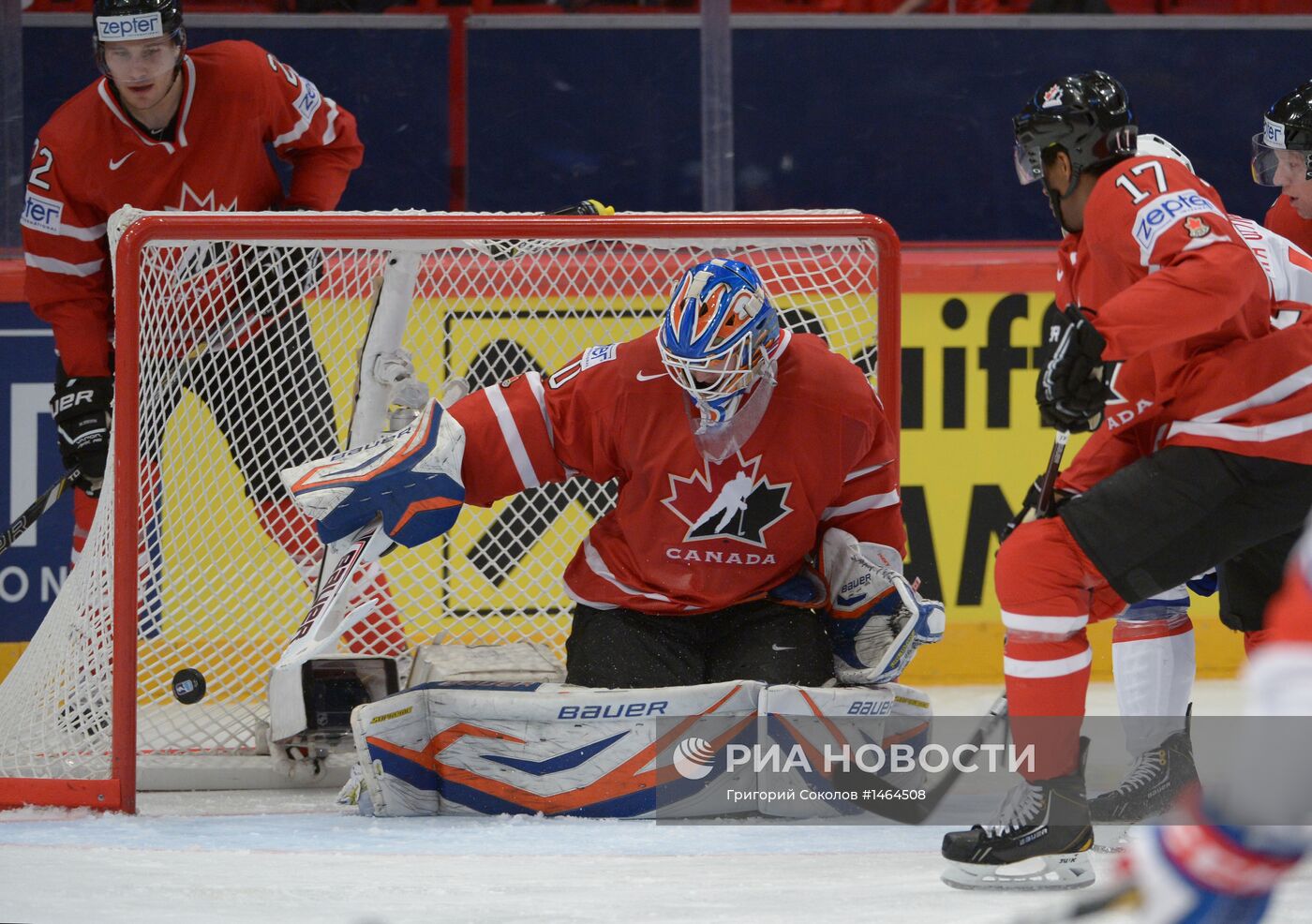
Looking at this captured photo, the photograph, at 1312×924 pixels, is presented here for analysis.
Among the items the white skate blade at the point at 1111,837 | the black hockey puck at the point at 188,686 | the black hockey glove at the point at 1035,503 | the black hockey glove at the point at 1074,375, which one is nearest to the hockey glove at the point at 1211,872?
the black hockey glove at the point at 1074,375

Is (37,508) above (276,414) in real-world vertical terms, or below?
below

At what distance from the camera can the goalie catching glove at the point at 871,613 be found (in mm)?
2711

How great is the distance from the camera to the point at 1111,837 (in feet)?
8.31

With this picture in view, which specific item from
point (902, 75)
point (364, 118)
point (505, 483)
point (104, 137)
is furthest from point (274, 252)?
point (902, 75)

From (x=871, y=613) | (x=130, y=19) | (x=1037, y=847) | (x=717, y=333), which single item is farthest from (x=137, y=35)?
(x=1037, y=847)

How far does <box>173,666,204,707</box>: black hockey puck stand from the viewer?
2.94 m

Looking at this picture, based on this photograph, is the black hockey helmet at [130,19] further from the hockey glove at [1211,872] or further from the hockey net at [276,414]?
the hockey glove at [1211,872]

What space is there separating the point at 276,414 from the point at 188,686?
0.55 metres

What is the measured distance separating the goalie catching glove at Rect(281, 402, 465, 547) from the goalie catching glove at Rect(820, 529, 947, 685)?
63cm

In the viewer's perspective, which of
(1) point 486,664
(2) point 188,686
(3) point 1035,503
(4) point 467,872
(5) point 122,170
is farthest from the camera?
(5) point 122,170

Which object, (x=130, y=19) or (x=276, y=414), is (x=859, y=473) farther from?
(x=130, y=19)

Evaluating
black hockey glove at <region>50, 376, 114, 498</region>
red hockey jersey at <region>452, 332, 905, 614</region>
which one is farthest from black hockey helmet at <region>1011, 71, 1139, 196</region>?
black hockey glove at <region>50, 376, 114, 498</region>

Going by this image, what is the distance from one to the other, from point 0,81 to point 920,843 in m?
2.72

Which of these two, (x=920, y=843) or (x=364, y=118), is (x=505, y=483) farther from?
(x=364, y=118)
